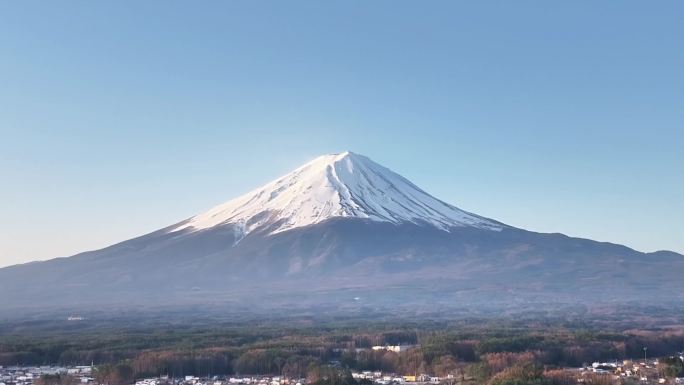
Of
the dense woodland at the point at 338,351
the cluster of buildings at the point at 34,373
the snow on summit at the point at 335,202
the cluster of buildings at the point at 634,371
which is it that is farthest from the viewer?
the snow on summit at the point at 335,202

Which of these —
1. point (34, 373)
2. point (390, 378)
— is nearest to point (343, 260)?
point (34, 373)

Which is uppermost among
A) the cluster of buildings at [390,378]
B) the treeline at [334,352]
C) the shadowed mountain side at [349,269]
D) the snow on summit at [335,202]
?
the snow on summit at [335,202]

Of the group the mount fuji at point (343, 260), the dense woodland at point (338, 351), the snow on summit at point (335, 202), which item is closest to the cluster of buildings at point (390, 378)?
the dense woodland at point (338, 351)

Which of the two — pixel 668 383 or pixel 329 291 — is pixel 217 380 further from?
pixel 329 291

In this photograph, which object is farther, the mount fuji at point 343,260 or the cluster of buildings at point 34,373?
the mount fuji at point 343,260

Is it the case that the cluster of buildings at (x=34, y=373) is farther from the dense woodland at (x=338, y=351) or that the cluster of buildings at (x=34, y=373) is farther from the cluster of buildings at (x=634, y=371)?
the cluster of buildings at (x=634, y=371)

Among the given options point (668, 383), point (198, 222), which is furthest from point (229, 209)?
point (668, 383)

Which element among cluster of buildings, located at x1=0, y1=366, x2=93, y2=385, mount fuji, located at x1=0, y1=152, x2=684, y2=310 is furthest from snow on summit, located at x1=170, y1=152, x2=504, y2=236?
cluster of buildings, located at x1=0, y1=366, x2=93, y2=385
